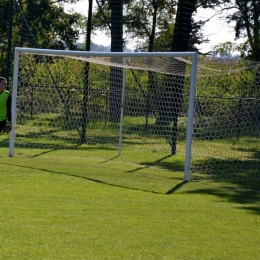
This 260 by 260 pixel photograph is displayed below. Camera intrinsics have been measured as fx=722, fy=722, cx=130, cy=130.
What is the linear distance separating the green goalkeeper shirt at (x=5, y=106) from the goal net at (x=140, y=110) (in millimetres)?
1182

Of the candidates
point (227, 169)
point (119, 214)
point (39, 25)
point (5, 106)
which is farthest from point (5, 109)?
point (39, 25)

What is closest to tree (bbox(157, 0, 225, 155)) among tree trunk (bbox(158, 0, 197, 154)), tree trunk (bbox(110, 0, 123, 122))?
tree trunk (bbox(158, 0, 197, 154))

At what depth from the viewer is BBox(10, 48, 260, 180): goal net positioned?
16.6m

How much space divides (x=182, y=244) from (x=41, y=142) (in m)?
11.7

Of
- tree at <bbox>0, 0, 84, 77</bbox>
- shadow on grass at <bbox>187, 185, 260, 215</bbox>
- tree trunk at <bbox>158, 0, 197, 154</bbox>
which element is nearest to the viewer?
shadow on grass at <bbox>187, 185, 260, 215</bbox>

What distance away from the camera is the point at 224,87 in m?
21.5

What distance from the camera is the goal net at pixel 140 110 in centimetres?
1656

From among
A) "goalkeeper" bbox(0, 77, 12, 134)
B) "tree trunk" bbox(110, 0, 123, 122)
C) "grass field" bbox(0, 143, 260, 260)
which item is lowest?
"grass field" bbox(0, 143, 260, 260)

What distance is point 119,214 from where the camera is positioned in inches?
398

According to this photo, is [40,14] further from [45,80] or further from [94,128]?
[94,128]

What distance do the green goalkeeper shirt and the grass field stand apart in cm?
97

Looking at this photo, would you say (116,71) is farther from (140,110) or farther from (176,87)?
(176,87)

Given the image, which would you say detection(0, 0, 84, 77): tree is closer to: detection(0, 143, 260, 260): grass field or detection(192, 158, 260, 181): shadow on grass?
detection(0, 143, 260, 260): grass field

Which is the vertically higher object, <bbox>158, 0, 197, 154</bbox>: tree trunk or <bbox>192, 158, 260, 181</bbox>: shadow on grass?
<bbox>158, 0, 197, 154</bbox>: tree trunk
